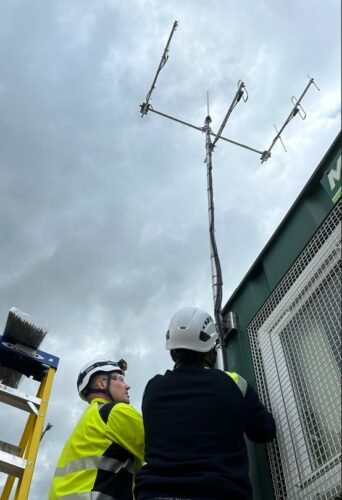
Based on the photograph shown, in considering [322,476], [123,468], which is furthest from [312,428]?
[123,468]

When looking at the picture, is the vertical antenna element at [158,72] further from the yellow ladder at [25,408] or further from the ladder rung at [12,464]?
the ladder rung at [12,464]

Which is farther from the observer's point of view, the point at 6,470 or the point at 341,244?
the point at 6,470

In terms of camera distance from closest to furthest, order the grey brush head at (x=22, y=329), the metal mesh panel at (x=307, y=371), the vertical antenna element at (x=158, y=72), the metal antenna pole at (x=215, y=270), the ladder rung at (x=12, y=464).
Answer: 1. the metal mesh panel at (x=307, y=371)
2. the ladder rung at (x=12, y=464)
3. the metal antenna pole at (x=215, y=270)
4. the grey brush head at (x=22, y=329)
5. the vertical antenna element at (x=158, y=72)

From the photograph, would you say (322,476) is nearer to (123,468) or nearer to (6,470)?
(123,468)

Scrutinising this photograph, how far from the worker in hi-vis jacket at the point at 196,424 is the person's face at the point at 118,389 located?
108cm

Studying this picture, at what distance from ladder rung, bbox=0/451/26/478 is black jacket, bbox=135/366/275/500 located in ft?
5.25

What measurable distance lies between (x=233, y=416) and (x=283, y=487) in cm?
68

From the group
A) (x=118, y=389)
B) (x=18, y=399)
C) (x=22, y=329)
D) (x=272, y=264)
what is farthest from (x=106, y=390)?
(x=272, y=264)

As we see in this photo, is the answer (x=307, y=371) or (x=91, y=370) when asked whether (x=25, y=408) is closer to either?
(x=91, y=370)

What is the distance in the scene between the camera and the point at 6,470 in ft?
13.0

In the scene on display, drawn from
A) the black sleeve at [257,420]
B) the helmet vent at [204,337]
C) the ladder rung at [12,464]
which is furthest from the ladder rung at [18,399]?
the black sleeve at [257,420]

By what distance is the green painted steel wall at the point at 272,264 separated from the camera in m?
3.06

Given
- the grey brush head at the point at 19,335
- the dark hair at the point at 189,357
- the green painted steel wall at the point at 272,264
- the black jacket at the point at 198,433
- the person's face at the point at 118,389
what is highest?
the grey brush head at the point at 19,335

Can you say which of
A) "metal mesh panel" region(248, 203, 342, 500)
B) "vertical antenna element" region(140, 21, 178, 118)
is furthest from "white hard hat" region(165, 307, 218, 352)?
"vertical antenna element" region(140, 21, 178, 118)
